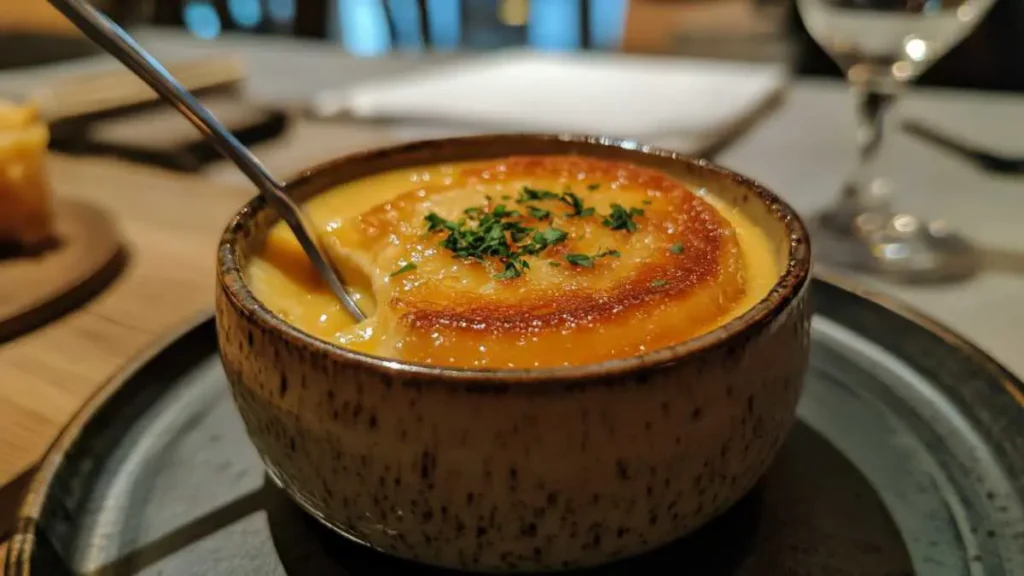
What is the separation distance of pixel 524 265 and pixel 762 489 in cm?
19

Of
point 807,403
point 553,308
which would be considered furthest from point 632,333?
point 807,403

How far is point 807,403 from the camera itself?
23.6 inches

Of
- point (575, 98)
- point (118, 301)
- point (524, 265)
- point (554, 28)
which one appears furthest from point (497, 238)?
point (554, 28)

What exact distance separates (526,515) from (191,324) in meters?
0.36

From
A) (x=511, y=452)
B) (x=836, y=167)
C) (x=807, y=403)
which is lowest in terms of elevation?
(x=836, y=167)

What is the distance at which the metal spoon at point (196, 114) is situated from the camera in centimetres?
52

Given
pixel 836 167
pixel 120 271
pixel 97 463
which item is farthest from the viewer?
pixel 836 167

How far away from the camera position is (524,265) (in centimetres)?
52

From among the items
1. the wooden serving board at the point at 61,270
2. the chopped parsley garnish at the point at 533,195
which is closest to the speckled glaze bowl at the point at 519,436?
the chopped parsley garnish at the point at 533,195

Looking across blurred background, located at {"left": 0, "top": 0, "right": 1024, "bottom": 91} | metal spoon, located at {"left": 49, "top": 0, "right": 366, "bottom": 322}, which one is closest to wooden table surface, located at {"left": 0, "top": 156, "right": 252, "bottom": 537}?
metal spoon, located at {"left": 49, "top": 0, "right": 366, "bottom": 322}

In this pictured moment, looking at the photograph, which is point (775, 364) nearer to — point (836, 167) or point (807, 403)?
point (807, 403)

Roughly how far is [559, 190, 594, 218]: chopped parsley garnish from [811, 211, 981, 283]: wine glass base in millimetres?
473

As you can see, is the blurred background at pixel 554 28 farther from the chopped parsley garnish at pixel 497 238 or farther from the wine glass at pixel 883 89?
the chopped parsley garnish at pixel 497 238

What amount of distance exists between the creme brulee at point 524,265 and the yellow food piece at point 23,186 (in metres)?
0.45
